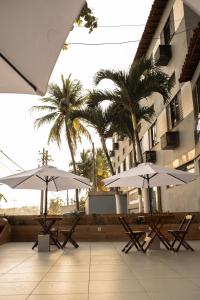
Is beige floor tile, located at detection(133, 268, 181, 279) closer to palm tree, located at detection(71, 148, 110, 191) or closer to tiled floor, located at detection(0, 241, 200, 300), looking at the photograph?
tiled floor, located at detection(0, 241, 200, 300)

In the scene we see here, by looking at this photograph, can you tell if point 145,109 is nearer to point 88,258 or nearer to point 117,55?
point 117,55

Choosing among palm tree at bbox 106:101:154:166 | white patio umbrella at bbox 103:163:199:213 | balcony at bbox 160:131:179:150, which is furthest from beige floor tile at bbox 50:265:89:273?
palm tree at bbox 106:101:154:166

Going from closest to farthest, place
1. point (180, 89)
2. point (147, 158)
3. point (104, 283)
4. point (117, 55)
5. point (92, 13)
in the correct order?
point (92, 13) < point (104, 283) < point (117, 55) < point (180, 89) < point (147, 158)

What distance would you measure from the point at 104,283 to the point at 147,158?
600 inches

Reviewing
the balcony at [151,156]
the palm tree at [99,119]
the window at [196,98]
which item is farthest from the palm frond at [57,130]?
the window at [196,98]

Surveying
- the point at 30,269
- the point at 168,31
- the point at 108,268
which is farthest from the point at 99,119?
the point at 30,269

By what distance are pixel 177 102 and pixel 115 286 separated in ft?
41.7

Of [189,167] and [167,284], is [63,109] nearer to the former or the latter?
[189,167]

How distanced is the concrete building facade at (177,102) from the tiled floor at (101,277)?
6.80m

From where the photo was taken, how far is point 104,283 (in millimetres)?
5062

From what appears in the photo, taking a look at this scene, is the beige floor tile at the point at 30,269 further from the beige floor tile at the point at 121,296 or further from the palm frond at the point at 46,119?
the palm frond at the point at 46,119

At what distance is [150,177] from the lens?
1088 cm

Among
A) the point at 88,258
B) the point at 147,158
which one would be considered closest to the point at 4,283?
the point at 88,258

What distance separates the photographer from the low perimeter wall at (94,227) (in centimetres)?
1308
